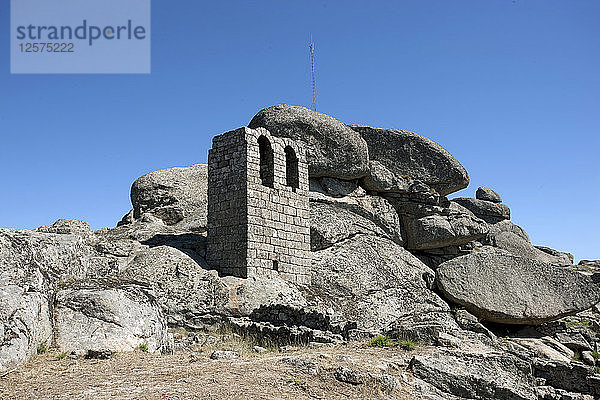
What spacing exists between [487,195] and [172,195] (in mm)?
18377

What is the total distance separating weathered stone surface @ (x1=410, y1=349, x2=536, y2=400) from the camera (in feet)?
30.7

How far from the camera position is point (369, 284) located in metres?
18.1

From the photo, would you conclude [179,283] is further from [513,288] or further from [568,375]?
[513,288]

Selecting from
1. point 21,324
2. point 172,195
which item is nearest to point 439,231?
point 172,195

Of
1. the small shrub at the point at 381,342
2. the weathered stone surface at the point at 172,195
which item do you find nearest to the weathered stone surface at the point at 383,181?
the weathered stone surface at the point at 172,195

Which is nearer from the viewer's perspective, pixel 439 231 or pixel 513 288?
pixel 513 288

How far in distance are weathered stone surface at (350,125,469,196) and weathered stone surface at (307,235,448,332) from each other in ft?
13.9

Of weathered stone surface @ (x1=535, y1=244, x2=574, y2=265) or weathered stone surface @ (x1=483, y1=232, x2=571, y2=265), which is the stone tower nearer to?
weathered stone surface @ (x1=483, y1=232, x2=571, y2=265)

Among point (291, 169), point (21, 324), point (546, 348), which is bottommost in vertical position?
point (546, 348)

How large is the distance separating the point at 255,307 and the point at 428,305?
6.23m

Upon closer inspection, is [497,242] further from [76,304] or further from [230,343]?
[76,304]

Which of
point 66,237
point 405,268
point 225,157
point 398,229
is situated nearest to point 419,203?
point 398,229

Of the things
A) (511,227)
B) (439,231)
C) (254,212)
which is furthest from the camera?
(511,227)

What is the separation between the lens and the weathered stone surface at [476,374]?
9359 mm
